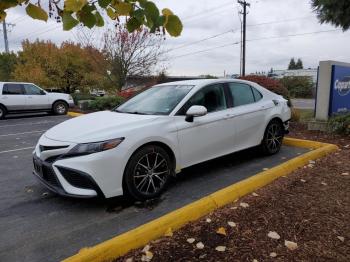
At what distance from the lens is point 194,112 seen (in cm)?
442

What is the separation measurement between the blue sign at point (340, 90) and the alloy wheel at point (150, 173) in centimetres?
588

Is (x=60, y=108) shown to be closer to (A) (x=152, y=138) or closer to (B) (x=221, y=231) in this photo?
(A) (x=152, y=138)

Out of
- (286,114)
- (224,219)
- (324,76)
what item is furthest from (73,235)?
(324,76)

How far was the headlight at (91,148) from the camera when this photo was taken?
3.69 meters

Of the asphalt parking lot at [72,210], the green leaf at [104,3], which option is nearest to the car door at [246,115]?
the asphalt parking lot at [72,210]

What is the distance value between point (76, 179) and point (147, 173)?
2.80 ft

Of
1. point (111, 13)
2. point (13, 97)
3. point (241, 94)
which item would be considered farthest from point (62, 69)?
point (111, 13)

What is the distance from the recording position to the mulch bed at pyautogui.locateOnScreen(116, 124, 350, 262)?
2.83 m

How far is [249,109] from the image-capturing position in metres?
5.53

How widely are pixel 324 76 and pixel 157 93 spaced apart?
512 cm

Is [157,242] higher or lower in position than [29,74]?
lower

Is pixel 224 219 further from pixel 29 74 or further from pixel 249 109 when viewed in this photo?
pixel 29 74

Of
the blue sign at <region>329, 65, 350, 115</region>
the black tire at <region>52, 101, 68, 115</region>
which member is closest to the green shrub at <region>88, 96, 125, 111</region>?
the black tire at <region>52, 101, 68, 115</region>

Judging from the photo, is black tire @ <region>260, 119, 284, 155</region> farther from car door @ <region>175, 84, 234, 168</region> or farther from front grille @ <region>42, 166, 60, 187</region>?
front grille @ <region>42, 166, 60, 187</region>
